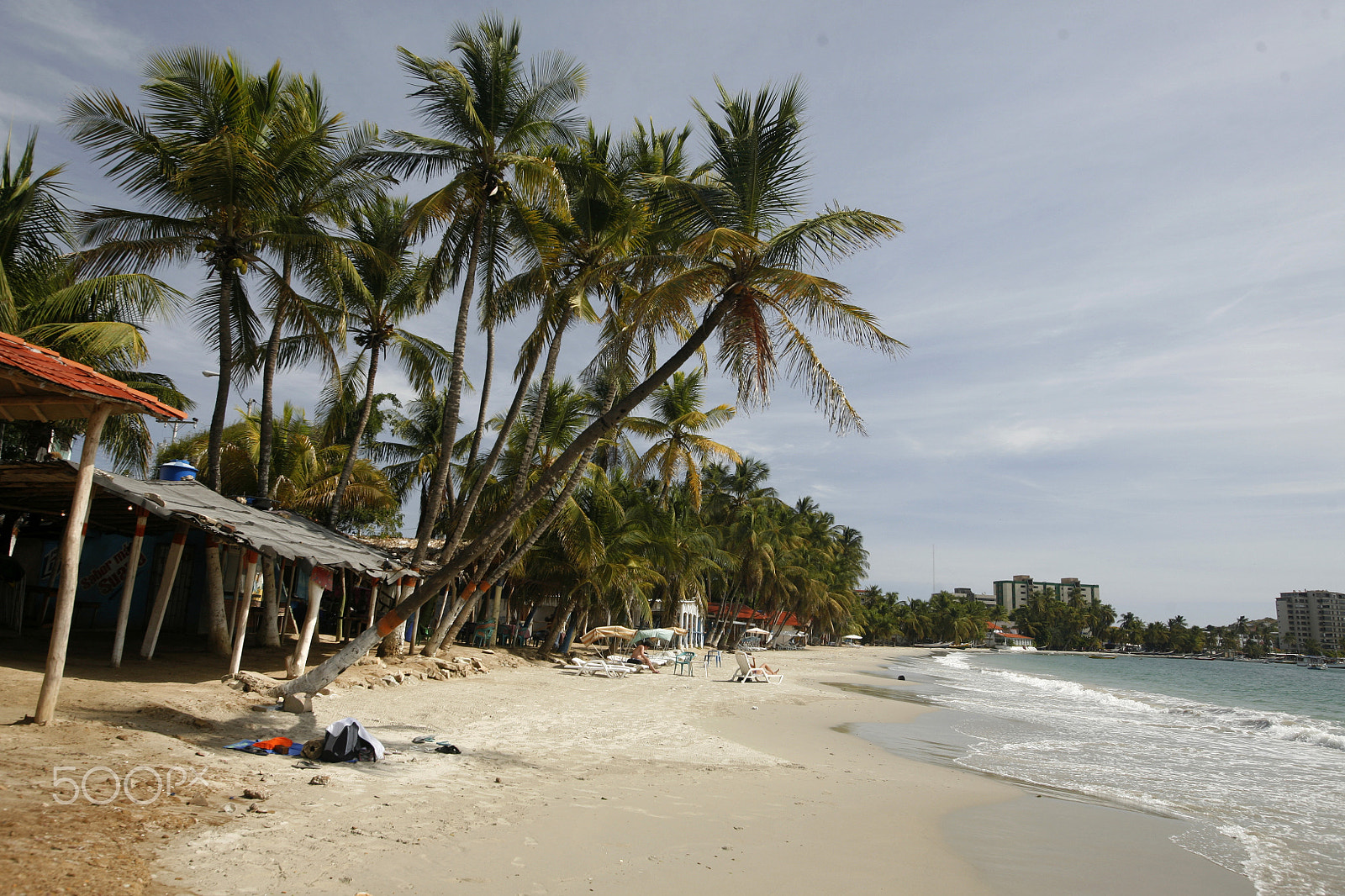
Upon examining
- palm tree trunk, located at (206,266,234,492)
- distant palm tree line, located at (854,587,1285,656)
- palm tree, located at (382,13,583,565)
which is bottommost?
distant palm tree line, located at (854,587,1285,656)

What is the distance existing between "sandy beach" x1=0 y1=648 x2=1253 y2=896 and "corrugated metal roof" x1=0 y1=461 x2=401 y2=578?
1.96 metres

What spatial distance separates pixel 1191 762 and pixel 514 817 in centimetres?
1262

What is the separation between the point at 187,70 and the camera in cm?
1127

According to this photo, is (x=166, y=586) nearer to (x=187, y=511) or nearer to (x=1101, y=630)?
(x=187, y=511)

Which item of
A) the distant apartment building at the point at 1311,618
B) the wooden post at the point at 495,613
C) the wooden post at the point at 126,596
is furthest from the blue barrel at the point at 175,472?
the distant apartment building at the point at 1311,618

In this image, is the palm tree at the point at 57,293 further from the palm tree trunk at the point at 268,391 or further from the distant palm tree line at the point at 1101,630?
the distant palm tree line at the point at 1101,630

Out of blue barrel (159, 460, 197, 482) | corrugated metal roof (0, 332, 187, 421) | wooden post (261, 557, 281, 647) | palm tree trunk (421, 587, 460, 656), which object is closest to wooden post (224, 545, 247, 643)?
wooden post (261, 557, 281, 647)

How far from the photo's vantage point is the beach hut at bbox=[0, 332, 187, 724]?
242 inches

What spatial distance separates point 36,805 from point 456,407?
30.5ft

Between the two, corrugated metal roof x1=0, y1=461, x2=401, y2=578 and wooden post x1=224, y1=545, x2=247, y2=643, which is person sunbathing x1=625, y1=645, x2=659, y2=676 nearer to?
corrugated metal roof x1=0, y1=461, x2=401, y2=578

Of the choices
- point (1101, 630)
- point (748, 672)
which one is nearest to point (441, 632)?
point (748, 672)

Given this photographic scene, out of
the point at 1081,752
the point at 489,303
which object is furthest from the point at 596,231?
the point at 1081,752

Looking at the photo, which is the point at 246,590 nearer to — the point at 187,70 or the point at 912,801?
the point at 187,70

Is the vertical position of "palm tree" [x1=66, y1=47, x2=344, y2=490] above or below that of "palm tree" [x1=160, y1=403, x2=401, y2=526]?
above
